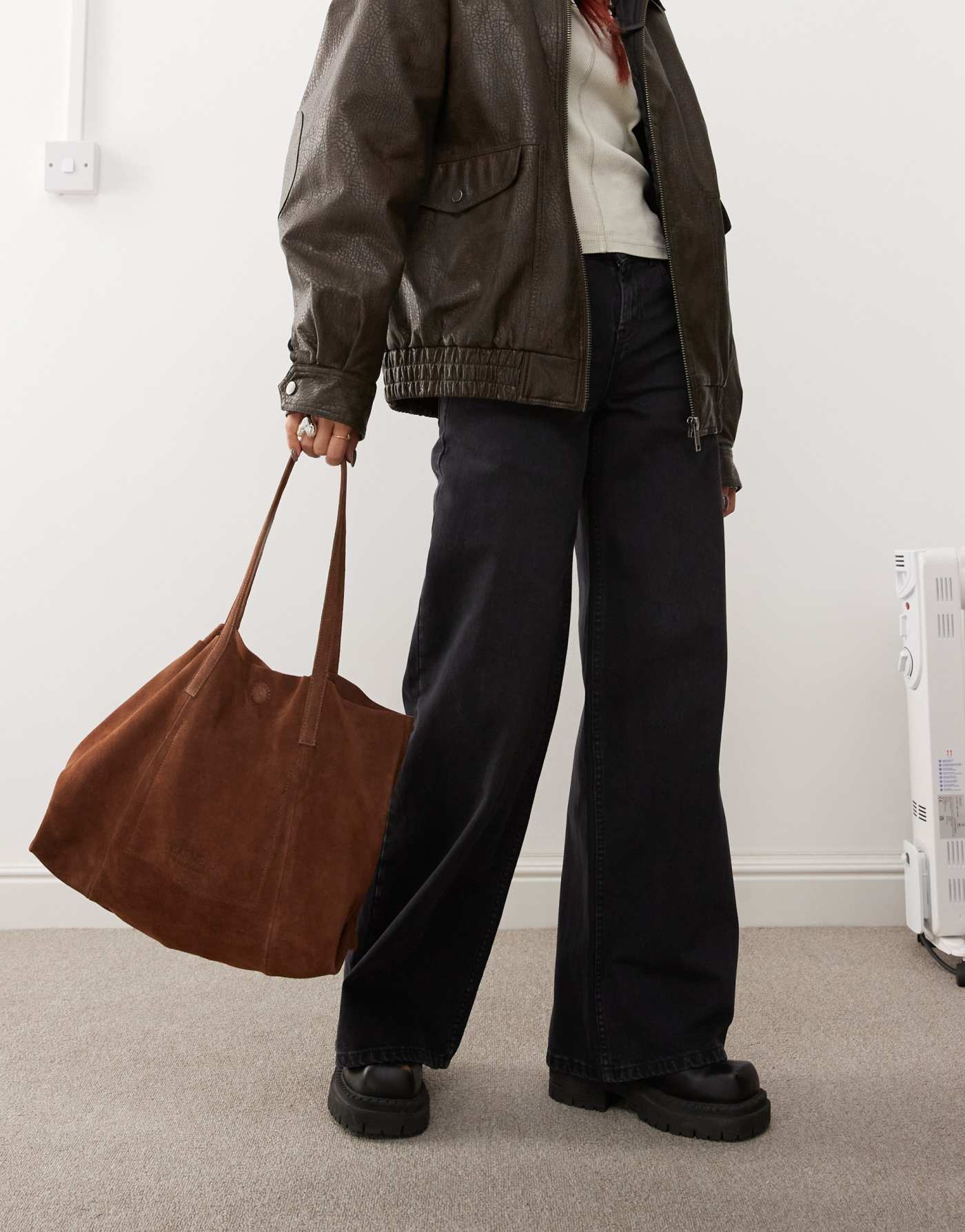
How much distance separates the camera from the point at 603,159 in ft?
3.25

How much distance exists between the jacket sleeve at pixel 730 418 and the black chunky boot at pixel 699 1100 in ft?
2.09

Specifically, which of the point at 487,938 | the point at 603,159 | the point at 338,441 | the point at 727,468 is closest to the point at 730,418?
the point at 727,468

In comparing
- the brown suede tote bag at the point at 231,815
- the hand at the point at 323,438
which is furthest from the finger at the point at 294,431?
the brown suede tote bag at the point at 231,815

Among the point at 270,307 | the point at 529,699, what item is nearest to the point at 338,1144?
the point at 529,699

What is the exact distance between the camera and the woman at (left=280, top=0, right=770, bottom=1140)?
0.92 meters

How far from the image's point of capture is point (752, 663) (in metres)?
1.69

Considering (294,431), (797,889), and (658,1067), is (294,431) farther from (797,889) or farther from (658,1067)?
(797,889)

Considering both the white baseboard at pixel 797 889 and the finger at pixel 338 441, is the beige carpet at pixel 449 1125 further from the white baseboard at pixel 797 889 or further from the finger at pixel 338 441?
the finger at pixel 338 441

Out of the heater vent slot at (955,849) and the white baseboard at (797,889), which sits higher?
the heater vent slot at (955,849)

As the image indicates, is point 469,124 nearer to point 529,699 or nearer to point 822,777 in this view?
point 529,699

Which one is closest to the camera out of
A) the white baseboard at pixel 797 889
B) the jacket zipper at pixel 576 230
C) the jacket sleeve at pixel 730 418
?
the jacket zipper at pixel 576 230

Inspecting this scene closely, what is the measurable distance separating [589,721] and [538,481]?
27 centimetres

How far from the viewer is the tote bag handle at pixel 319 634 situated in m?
0.89

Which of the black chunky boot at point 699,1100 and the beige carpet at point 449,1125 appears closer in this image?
the beige carpet at point 449,1125
